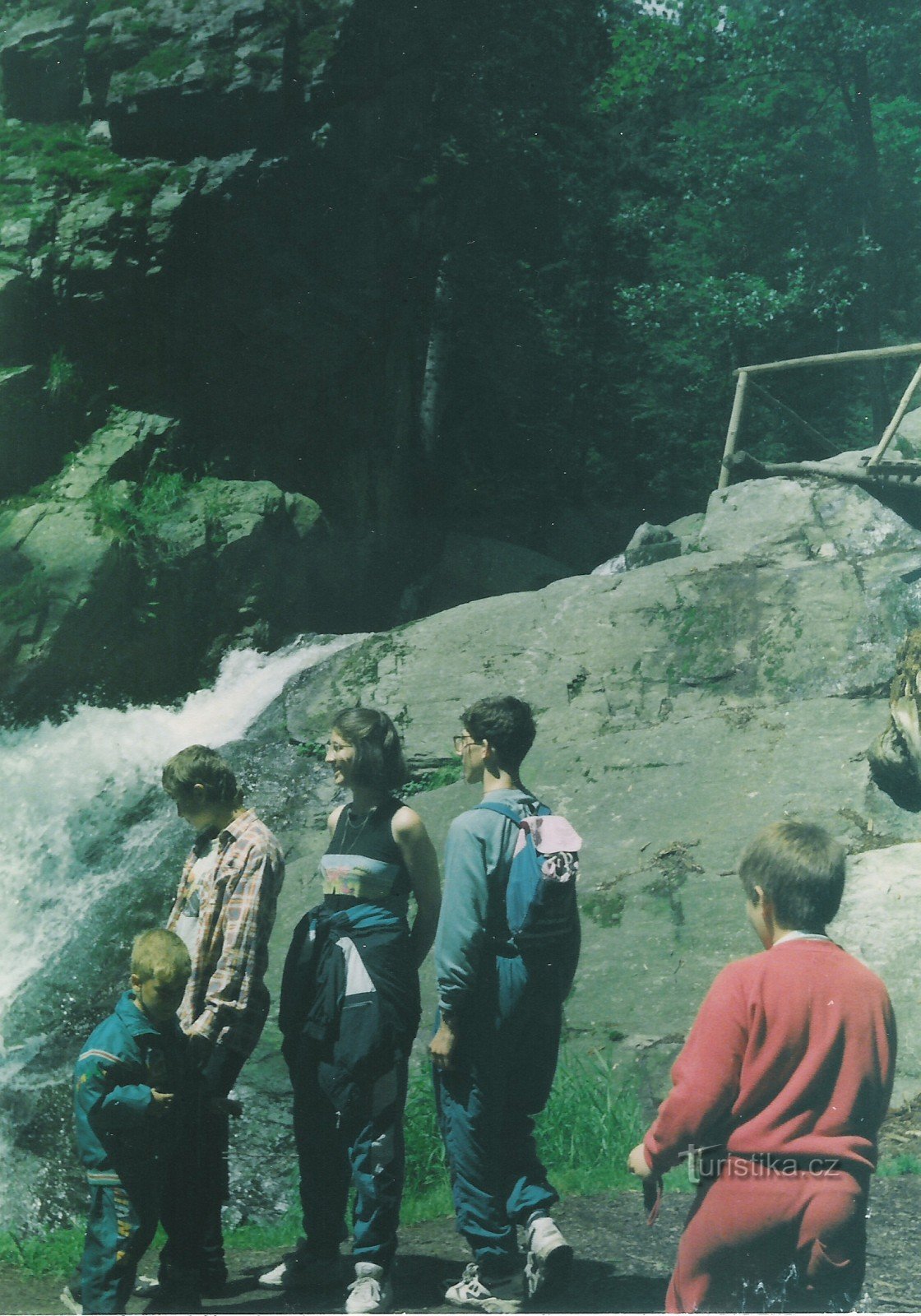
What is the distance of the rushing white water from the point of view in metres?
7.01

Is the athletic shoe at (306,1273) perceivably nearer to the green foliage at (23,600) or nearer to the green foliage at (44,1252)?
the green foliage at (44,1252)

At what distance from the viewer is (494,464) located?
16.2 metres

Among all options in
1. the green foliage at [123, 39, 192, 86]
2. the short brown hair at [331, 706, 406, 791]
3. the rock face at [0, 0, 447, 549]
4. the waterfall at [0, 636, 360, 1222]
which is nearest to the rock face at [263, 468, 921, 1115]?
the waterfall at [0, 636, 360, 1222]

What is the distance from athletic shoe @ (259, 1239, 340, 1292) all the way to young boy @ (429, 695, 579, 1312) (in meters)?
0.38

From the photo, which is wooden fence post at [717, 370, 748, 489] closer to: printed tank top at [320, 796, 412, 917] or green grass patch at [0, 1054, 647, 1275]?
green grass patch at [0, 1054, 647, 1275]

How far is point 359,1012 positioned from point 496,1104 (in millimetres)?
420

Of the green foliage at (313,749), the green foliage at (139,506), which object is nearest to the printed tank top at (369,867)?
the green foliage at (313,749)

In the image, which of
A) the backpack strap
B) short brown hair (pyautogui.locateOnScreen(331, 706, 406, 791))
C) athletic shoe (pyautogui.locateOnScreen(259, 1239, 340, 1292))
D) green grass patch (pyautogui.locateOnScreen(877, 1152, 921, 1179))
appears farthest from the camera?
green grass patch (pyautogui.locateOnScreen(877, 1152, 921, 1179))

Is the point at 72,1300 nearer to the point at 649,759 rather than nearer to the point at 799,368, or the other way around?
the point at 649,759

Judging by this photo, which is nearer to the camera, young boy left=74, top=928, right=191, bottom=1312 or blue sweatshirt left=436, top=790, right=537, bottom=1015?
young boy left=74, top=928, right=191, bottom=1312

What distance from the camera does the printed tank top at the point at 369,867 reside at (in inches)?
130

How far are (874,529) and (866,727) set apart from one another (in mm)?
2257

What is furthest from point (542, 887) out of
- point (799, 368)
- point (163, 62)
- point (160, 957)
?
point (163, 62)

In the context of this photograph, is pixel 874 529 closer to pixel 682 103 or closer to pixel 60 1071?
pixel 60 1071
